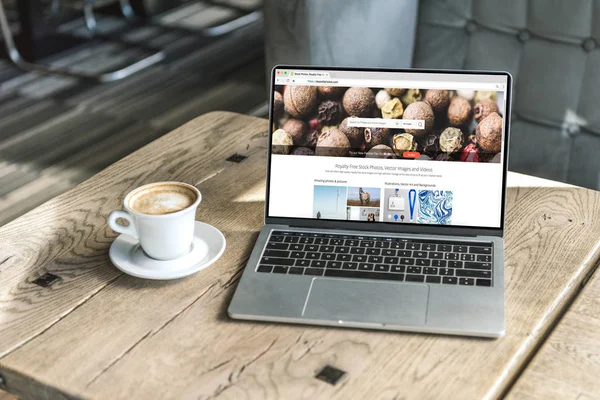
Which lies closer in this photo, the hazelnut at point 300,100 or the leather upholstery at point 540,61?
the hazelnut at point 300,100

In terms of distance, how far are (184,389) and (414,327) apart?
25 cm

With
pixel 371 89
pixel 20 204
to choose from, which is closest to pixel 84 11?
pixel 20 204

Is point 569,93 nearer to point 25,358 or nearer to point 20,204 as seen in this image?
point 25,358

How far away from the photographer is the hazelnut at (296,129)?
997 mm

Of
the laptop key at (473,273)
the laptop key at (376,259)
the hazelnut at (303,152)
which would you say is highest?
the hazelnut at (303,152)

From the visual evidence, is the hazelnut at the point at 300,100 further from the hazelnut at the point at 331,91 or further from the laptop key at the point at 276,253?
the laptop key at the point at 276,253

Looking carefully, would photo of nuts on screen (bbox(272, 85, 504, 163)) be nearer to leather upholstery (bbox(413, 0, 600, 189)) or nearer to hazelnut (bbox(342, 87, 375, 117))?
hazelnut (bbox(342, 87, 375, 117))

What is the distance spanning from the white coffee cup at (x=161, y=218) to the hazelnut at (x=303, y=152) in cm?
15

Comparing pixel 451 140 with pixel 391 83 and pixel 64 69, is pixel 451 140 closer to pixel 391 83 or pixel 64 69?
pixel 391 83

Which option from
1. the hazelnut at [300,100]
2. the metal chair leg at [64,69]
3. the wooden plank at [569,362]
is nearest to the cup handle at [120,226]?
the hazelnut at [300,100]

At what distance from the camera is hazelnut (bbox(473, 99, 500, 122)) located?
0.96m

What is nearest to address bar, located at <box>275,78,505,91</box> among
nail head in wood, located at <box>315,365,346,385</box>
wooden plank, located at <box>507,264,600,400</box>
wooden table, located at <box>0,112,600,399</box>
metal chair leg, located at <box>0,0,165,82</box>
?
wooden table, located at <box>0,112,600,399</box>

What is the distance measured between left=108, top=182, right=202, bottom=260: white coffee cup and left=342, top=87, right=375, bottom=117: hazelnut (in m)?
0.23

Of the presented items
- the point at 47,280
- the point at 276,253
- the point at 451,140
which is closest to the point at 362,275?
the point at 276,253
